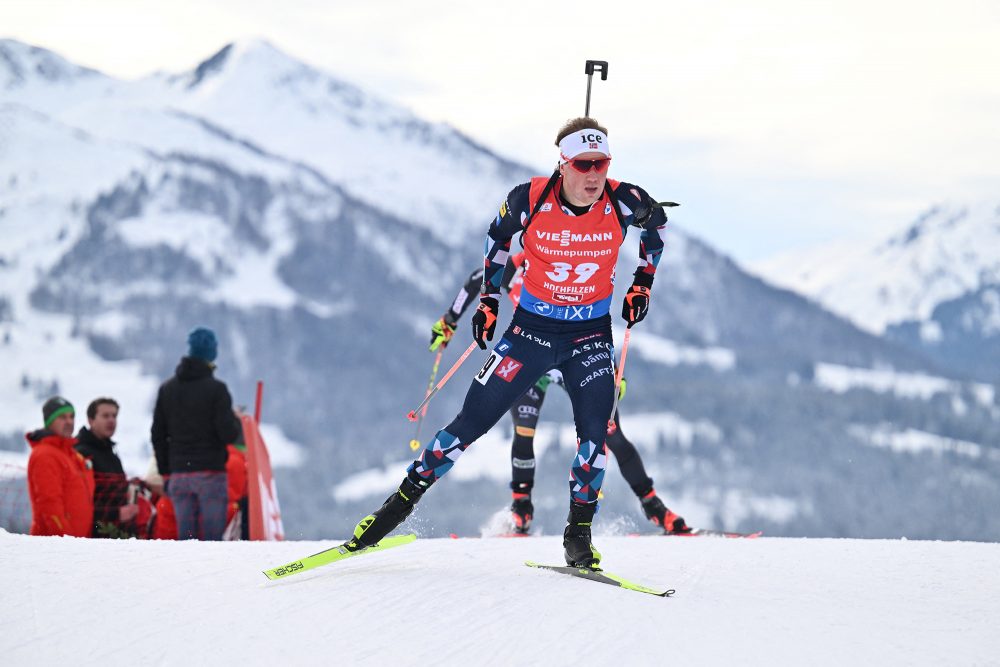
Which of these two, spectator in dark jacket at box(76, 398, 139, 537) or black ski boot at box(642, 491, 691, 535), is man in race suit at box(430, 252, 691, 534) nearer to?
black ski boot at box(642, 491, 691, 535)

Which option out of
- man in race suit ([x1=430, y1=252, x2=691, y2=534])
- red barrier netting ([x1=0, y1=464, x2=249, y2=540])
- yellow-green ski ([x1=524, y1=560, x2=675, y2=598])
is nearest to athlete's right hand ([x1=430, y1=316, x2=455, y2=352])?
man in race suit ([x1=430, y1=252, x2=691, y2=534])

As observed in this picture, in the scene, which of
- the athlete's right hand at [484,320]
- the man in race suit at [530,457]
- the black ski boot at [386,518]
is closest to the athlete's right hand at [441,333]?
the man in race suit at [530,457]

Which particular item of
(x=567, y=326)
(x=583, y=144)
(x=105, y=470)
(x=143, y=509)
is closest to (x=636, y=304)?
(x=567, y=326)

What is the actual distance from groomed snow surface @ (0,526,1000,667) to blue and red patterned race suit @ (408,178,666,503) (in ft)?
2.11

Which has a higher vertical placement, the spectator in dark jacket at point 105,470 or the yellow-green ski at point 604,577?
the spectator in dark jacket at point 105,470

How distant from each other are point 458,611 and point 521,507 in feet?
14.1

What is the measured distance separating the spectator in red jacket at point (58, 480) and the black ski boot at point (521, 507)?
323 cm

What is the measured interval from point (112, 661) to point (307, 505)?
136879 mm

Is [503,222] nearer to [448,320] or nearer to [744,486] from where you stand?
Answer: [448,320]

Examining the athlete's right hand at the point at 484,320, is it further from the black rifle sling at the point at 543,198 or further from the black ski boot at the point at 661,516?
the black ski boot at the point at 661,516

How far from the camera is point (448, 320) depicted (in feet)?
26.4

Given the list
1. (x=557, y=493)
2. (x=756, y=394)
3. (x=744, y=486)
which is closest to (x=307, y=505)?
(x=557, y=493)

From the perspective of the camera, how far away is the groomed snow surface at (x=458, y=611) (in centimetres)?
435

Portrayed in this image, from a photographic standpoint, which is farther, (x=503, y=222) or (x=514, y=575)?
(x=503, y=222)
